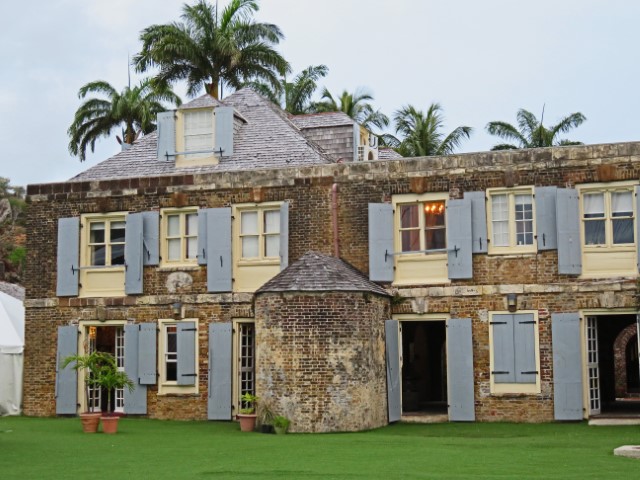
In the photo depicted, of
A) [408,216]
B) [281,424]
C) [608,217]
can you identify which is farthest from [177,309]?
[608,217]

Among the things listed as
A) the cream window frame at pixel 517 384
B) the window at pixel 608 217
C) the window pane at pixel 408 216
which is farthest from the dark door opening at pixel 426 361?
the window at pixel 608 217

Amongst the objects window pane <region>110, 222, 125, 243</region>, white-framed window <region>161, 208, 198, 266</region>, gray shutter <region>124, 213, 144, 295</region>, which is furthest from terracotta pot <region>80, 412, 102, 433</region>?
window pane <region>110, 222, 125, 243</region>

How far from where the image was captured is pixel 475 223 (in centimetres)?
2133

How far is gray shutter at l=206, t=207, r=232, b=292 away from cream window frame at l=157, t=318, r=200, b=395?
1022 millimetres

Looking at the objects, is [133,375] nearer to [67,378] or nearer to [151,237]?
[67,378]

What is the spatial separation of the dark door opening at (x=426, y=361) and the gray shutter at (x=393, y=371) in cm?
305

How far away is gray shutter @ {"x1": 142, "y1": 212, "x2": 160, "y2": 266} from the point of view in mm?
23453

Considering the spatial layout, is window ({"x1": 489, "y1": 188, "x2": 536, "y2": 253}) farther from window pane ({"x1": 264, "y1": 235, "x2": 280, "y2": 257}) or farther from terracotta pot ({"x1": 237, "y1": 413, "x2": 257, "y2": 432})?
terracotta pot ({"x1": 237, "y1": 413, "x2": 257, "y2": 432})

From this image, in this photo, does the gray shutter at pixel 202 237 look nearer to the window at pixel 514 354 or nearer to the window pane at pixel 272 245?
the window pane at pixel 272 245

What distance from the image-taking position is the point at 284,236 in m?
22.4

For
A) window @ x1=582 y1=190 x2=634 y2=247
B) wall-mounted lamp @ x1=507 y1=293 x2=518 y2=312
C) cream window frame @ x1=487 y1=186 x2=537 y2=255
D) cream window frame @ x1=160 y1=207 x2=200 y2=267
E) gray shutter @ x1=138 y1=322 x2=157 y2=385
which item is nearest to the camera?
window @ x1=582 y1=190 x2=634 y2=247

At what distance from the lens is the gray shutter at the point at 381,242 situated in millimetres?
21781

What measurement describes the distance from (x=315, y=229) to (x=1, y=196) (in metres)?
40.5

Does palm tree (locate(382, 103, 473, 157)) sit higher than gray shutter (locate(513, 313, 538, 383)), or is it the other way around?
palm tree (locate(382, 103, 473, 157))
